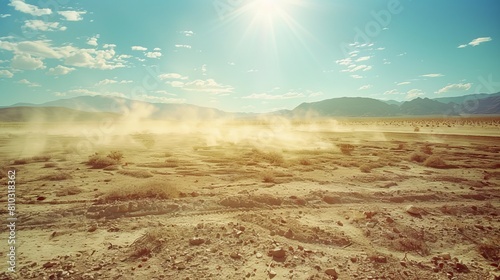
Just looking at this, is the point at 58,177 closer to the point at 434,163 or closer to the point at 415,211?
the point at 415,211

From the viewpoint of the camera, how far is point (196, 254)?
6.61 metres

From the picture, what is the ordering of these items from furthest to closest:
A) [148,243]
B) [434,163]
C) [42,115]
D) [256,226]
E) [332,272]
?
[42,115] < [434,163] < [256,226] < [148,243] < [332,272]

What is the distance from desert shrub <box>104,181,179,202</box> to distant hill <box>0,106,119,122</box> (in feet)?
547

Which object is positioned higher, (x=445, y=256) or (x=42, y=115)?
(x=42, y=115)

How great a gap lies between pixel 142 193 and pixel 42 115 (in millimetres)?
186985

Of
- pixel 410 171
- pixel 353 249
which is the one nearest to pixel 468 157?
pixel 410 171

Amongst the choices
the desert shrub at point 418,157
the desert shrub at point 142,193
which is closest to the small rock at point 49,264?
the desert shrub at point 142,193

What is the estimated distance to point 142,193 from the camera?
10.4 metres

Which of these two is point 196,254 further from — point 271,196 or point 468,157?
point 468,157

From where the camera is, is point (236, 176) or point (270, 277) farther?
point (236, 176)

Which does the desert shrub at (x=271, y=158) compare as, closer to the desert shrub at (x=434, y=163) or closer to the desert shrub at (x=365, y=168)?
the desert shrub at (x=365, y=168)

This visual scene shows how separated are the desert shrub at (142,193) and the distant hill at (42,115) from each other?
16667 centimetres

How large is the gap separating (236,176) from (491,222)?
9788 millimetres

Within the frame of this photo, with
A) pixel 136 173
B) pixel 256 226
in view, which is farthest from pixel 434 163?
pixel 136 173
